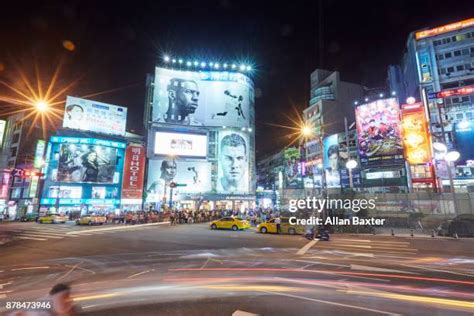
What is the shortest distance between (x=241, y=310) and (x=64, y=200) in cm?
5831

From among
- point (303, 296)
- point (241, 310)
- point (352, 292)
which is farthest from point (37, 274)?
point (352, 292)

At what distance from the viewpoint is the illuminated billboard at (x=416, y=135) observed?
114ft

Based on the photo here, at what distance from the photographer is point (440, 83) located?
171 feet

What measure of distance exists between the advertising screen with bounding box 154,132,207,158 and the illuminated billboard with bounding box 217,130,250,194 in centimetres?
547

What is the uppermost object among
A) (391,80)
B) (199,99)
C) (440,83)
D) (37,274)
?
(391,80)

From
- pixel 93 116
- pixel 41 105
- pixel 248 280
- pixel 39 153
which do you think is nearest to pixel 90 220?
pixel 41 105

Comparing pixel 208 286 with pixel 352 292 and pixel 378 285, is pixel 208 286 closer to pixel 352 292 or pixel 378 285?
pixel 352 292

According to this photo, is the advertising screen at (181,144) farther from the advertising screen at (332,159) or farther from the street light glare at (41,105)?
the street light glare at (41,105)

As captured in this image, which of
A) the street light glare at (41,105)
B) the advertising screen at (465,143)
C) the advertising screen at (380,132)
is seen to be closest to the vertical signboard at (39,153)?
the street light glare at (41,105)

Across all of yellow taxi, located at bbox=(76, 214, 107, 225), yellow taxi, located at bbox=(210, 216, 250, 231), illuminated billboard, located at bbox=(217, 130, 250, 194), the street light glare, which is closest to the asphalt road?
the street light glare

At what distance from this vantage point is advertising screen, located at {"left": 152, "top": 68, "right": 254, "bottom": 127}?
71125mm

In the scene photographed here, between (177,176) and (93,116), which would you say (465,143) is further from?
(93,116)

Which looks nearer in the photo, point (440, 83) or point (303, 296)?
point (303, 296)

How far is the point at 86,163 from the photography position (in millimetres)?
56594
